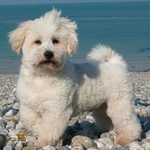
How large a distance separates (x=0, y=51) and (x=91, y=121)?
17.4 meters

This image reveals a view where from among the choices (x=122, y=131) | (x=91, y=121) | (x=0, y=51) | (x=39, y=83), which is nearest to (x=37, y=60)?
(x=39, y=83)

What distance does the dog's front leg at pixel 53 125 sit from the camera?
5113mm

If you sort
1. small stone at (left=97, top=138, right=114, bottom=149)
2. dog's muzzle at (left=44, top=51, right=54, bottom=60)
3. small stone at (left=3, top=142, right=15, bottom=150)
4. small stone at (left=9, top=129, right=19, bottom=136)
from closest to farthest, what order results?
1. dog's muzzle at (left=44, top=51, right=54, bottom=60)
2. small stone at (left=3, top=142, right=15, bottom=150)
3. small stone at (left=97, top=138, right=114, bottom=149)
4. small stone at (left=9, top=129, right=19, bottom=136)

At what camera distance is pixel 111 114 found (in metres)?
5.89

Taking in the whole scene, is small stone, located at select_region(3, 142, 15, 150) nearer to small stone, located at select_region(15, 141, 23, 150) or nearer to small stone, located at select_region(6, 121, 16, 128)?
small stone, located at select_region(15, 141, 23, 150)

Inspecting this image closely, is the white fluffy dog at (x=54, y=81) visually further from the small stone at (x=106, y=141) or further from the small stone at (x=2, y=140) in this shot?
the small stone at (x=2, y=140)

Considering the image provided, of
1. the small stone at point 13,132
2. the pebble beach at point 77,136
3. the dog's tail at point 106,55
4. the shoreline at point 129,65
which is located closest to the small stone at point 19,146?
the pebble beach at point 77,136

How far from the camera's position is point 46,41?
5.14 metres

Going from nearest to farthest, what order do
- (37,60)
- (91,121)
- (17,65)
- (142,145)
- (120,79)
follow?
(37,60), (142,145), (120,79), (91,121), (17,65)

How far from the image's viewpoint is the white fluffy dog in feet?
16.8

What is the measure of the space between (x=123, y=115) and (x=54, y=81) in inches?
46.1

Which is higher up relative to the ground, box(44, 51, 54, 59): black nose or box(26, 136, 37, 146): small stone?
box(44, 51, 54, 59): black nose

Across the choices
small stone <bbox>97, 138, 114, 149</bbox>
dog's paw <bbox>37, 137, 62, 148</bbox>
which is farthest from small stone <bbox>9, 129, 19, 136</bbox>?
small stone <bbox>97, 138, 114, 149</bbox>

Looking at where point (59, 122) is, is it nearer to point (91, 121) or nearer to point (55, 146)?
point (55, 146)
